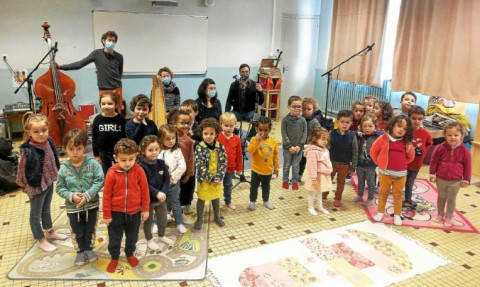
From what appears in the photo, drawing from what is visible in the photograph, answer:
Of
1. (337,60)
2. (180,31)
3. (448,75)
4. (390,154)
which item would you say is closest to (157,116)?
(390,154)

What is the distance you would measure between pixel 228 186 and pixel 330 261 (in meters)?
1.19

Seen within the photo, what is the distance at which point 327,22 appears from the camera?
7.63 metres

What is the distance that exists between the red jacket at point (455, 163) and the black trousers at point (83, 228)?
291 centimetres

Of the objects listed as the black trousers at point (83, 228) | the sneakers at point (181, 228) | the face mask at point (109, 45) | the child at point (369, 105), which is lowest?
the sneakers at point (181, 228)

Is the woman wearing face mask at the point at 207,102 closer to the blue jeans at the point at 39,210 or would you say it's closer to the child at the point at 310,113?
the child at the point at 310,113

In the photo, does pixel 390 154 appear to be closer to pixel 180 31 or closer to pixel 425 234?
pixel 425 234

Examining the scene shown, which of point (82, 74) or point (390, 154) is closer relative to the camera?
point (390, 154)

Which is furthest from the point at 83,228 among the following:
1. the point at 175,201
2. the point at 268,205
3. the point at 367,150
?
the point at 367,150

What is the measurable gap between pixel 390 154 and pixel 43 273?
2.89 meters

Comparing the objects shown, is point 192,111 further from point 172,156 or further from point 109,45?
point 109,45

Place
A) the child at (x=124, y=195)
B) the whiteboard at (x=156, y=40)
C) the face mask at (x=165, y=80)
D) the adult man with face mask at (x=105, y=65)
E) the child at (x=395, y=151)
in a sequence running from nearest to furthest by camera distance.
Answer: the child at (x=124, y=195)
the child at (x=395, y=151)
the face mask at (x=165, y=80)
the adult man with face mask at (x=105, y=65)
the whiteboard at (x=156, y=40)

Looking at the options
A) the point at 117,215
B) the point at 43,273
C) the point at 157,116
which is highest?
the point at 157,116

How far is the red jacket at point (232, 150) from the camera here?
3.31m

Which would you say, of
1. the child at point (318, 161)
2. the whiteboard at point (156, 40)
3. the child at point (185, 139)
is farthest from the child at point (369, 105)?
the whiteboard at point (156, 40)
